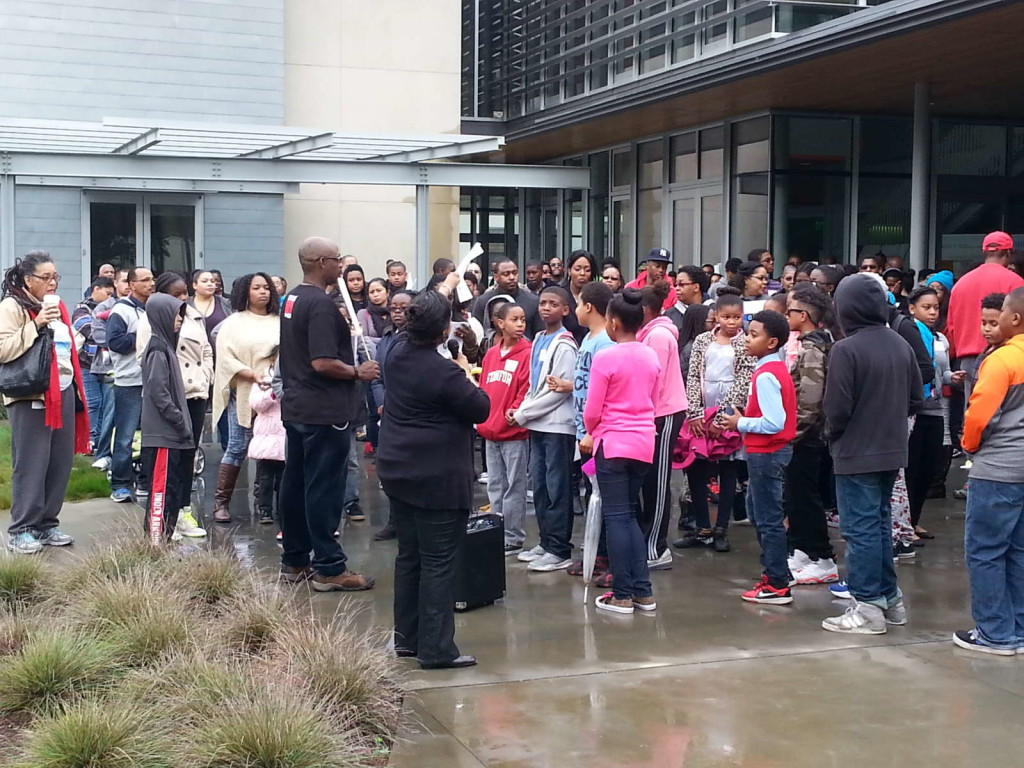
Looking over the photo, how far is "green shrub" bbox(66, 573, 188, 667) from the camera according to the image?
240 inches

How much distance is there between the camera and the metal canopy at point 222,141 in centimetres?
1429

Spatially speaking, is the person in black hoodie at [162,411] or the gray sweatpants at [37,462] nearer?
the person in black hoodie at [162,411]

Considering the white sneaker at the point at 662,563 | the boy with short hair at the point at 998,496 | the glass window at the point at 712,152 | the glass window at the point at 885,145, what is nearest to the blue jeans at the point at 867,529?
the boy with short hair at the point at 998,496

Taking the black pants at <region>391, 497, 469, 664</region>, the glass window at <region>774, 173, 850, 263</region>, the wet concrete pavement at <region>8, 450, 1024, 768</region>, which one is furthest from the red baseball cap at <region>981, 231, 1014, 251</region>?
the glass window at <region>774, 173, 850, 263</region>

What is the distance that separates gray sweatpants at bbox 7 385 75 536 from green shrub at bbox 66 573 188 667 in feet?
8.24

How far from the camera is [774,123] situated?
1897 centimetres

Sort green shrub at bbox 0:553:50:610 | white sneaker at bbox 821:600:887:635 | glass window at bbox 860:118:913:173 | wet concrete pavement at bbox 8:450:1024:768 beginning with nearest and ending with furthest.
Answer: wet concrete pavement at bbox 8:450:1024:768
white sneaker at bbox 821:600:887:635
green shrub at bbox 0:553:50:610
glass window at bbox 860:118:913:173

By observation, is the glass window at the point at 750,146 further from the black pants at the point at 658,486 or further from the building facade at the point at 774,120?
the black pants at the point at 658,486

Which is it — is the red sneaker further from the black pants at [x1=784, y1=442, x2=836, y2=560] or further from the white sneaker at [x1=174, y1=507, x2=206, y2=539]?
the white sneaker at [x1=174, y1=507, x2=206, y2=539]

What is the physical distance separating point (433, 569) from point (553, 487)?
2308mm

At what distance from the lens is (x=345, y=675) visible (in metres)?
5.51

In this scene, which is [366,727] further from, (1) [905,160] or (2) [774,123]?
(1) [905,160]

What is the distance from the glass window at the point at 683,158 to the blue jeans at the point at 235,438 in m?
13.0

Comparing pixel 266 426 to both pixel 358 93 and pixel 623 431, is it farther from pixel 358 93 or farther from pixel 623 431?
pixel 358 93
